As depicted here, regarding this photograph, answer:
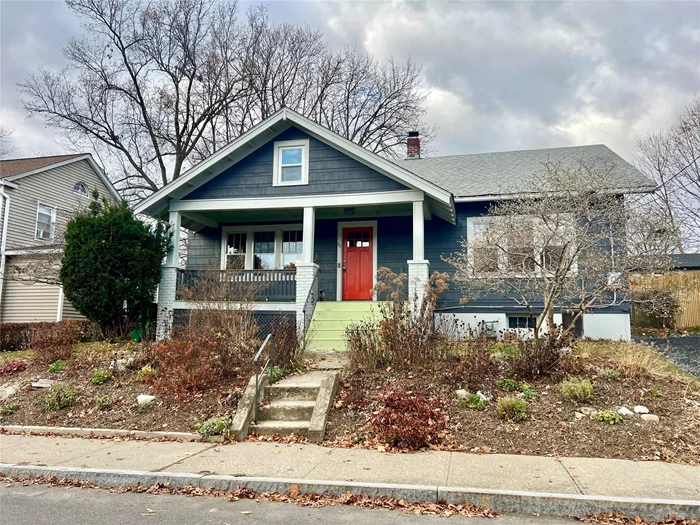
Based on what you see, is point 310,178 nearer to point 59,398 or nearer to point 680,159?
point 59,398

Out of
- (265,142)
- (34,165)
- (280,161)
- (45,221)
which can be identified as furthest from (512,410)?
(34,165)

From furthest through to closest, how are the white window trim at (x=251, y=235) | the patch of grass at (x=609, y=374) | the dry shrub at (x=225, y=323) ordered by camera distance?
1. the white window trim at (x=251, y=235)
2. the dry shrub at (x=225, y=323)
3. the patch of grass at (x=609, y=374)

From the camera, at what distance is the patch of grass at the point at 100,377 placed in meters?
8.50

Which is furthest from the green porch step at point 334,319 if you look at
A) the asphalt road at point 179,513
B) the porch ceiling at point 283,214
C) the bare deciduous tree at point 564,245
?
the asphalt road at point 179,513

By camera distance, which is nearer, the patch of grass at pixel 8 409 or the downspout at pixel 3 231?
the patch of grass at pixel 8 409

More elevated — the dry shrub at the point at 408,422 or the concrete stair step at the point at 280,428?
the dry shrub at the point at 408,422

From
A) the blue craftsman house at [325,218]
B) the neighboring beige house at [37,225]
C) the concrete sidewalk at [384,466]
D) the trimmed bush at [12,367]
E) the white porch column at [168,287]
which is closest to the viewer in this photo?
the concrete sidewalk at [384,466]

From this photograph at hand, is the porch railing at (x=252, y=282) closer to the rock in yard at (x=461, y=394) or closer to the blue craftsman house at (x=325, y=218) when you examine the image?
the blue craftsman house at (x=325, y=218)

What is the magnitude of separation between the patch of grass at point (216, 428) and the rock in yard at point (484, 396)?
3560 millimetres

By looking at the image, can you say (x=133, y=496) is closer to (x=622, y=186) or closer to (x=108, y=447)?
(x=108, y=447)

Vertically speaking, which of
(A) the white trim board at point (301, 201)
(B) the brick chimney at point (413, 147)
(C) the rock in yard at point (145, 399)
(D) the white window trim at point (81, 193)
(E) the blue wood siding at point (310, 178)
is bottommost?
(C) the rock in yard at point (145, 399)

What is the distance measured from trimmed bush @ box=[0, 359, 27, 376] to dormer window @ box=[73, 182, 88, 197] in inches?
609

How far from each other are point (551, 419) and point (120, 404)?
Answer: 6522 mm

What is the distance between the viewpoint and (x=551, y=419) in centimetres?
635
